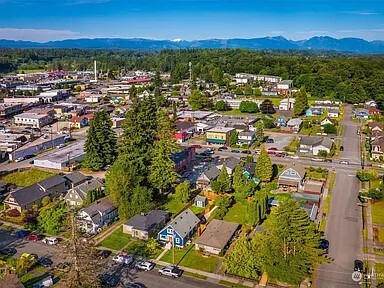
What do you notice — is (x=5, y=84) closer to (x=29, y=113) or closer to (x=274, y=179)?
(x=29, y=113)

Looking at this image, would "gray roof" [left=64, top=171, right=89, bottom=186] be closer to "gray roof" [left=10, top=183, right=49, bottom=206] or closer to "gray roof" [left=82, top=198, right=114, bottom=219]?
"gray roof" [left=10, top=183, right=49, bottom=206]

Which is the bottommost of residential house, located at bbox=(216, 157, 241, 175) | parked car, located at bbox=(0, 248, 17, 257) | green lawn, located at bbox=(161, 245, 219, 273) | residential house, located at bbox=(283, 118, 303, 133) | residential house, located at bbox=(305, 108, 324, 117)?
parked car, located at bbox=(0, 248, 17, 257)

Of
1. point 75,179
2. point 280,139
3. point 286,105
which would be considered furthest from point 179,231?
point 286,105

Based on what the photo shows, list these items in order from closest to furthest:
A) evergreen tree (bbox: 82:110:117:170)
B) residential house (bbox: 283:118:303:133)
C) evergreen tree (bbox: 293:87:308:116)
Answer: evergreen tree (bbox: 82:110:117:170), residential house (bbox: 283:118:303:133), evergreen tree (bbox: 293:87:308:116)

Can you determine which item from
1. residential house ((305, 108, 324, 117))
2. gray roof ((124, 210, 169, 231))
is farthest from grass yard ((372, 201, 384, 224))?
residential house ((305, 108, 324, 117))

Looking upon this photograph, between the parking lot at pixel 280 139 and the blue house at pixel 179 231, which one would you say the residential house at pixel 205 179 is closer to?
the blue house at pixel 179 231

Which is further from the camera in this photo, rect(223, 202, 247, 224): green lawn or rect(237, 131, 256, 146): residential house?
rect(237, 131, 256, 146): residential house

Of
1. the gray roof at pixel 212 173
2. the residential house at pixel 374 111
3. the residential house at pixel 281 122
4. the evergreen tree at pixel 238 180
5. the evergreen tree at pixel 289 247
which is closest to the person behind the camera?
the evergreen tree at pixel 289 247

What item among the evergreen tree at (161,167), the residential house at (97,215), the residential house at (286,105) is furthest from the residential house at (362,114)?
the residential house at (97,215)
